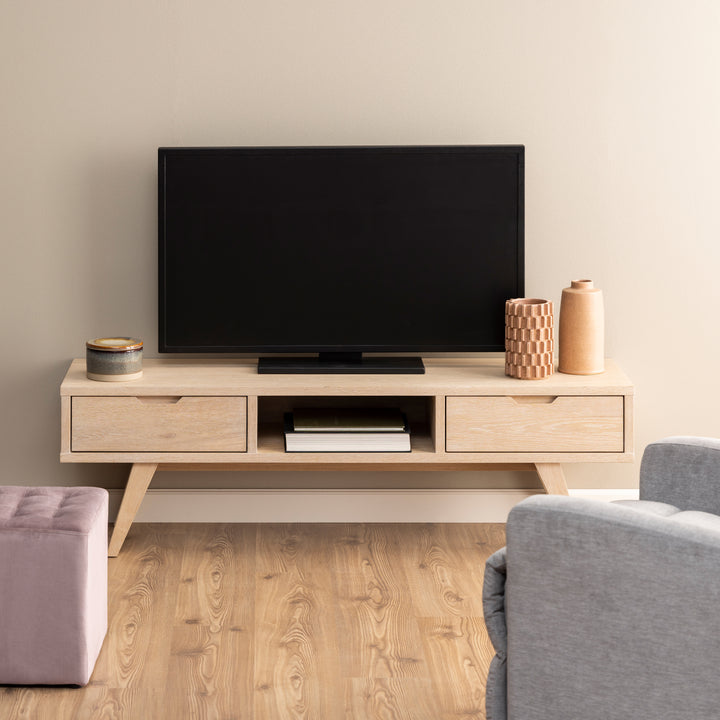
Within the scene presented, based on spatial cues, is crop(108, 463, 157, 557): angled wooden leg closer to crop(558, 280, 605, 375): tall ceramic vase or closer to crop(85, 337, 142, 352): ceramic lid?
crop(85, 337, 142, 352): ceramic lid

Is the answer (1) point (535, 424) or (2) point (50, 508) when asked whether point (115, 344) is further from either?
(1) point (535, 424)

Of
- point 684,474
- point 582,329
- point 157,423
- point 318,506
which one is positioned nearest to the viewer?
point 684,474

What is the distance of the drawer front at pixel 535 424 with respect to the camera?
3.23 metres

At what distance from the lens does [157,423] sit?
3211 millimetres

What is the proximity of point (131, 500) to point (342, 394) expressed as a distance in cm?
76

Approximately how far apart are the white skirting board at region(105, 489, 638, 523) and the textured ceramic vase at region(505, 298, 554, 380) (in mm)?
563

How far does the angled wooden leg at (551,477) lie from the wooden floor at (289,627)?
0.99 ft

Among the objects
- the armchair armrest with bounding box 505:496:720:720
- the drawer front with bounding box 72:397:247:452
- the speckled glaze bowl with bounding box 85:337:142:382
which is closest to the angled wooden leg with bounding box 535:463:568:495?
the drawer front with bounding box 72:397:247:452

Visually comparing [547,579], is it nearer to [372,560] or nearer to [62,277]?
[372,560]

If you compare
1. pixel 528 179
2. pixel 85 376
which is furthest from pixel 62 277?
pixel 528 179

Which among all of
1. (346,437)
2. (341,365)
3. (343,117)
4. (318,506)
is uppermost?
(343,117)

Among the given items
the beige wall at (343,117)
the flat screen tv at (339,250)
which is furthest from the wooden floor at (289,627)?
the beige wall at (343,117)

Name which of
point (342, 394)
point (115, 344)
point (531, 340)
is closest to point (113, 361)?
point (115, 344)

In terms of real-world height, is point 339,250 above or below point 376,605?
above
